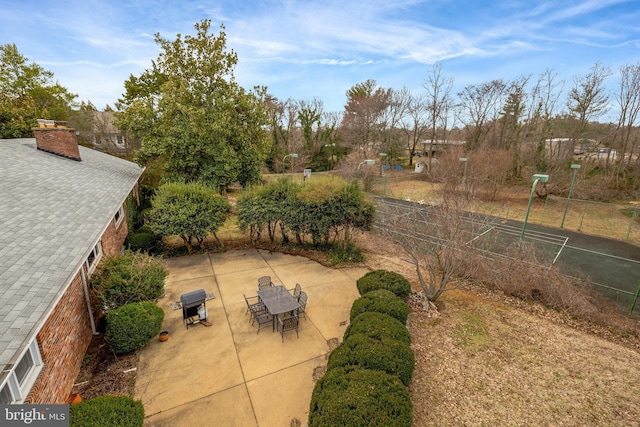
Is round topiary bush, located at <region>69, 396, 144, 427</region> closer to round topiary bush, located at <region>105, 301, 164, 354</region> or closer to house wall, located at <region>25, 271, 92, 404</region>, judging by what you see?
house wall, located at <region>25, 271, 92, 404</region>

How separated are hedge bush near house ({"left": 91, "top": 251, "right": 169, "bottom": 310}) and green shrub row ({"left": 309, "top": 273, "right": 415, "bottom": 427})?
538 cm

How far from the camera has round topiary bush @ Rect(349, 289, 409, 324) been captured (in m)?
7.36

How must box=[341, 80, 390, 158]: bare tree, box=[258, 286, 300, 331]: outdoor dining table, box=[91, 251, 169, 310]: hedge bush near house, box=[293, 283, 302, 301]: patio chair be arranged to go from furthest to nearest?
box=[341, 80, 390, 158]: bare tree → box=[293, 283, 302, 301]: patio chair → box=[258, 286, 300, 331]: outdoor dining table → box=[91, 251, 169, 310]: hedge bush near house

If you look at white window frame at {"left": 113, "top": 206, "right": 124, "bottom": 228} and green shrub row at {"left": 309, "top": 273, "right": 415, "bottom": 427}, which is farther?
white window frame at {"left": 113, "top": 206, "right": 124, "bottom": 228}

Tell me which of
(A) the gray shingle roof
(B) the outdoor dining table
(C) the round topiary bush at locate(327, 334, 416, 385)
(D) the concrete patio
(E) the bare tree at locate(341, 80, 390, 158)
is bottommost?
(D) the concrete patio

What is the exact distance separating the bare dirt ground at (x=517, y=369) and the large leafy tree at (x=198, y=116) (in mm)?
14262

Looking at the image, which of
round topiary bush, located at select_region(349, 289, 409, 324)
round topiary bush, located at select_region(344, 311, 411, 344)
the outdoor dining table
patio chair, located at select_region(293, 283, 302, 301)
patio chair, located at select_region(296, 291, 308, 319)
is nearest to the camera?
round topiary bush, located at select_region(344, 311, 411, 344)

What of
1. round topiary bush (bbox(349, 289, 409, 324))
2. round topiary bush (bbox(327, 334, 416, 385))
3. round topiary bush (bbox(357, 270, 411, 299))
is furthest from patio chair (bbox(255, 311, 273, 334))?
round topiary bush (bbox(357, 270, 411, 299))

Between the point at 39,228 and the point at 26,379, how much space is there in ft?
10.3

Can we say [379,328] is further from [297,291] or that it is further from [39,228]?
[39,228]

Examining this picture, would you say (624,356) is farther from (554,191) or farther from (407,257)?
(554,191)

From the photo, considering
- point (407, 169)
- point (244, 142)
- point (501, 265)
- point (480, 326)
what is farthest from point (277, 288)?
point (407, 169)

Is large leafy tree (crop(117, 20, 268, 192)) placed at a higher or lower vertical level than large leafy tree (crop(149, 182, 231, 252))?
higher

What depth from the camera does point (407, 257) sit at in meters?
13.9
